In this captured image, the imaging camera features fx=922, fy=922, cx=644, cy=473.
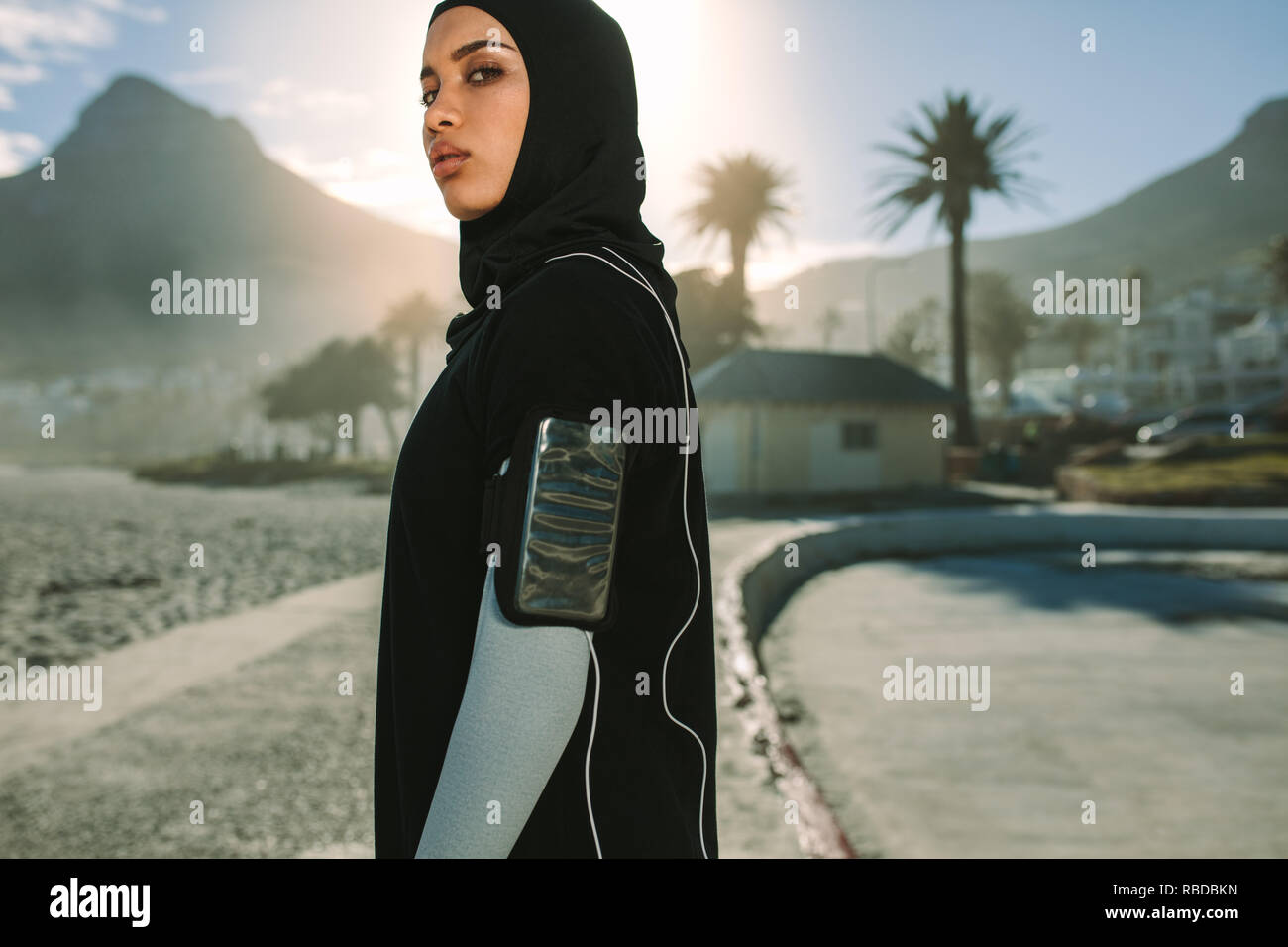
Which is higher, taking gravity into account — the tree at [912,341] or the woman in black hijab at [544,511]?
the tree at [912,341]

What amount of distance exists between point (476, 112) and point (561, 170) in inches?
5.7

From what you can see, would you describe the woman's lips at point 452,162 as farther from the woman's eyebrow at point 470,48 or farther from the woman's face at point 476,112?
the woman's eyebrow at point 470,48

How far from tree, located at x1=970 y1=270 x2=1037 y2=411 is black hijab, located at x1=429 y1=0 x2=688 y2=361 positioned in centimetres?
8353

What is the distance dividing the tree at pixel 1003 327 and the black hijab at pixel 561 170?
83.5m

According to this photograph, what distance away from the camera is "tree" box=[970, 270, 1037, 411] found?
84.1m

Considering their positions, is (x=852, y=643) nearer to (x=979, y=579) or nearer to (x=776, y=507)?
(x=979, y=579)

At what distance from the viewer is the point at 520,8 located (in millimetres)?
1360

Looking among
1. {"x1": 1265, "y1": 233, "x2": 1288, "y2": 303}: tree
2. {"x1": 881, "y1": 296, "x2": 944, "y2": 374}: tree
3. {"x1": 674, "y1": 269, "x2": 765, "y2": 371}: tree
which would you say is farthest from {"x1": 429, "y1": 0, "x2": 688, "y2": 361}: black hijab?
{"x1": 1265, "y1": 233, "x2": 1288, "y2": 303}: tree

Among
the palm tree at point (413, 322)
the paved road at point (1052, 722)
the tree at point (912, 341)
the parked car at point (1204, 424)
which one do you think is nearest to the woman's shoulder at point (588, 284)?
the paved road at point (1052, 722)

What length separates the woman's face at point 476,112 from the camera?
132 cm

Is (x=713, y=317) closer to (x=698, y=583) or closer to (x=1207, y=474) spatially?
(x=1207, y=474)

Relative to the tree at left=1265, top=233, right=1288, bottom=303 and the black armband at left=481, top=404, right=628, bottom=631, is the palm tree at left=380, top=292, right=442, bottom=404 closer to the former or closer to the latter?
the tree at left=1265, top=233, right=1288, bottom=303
